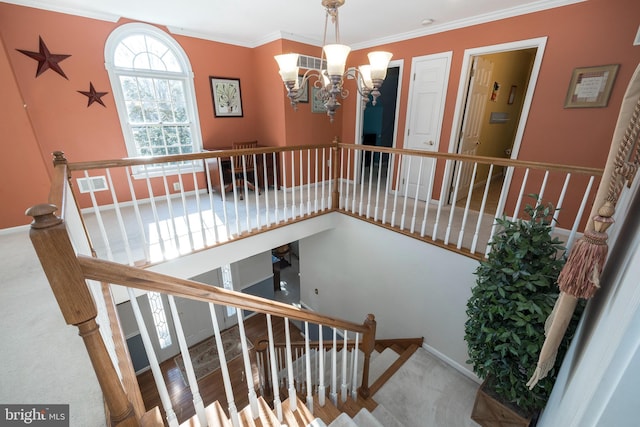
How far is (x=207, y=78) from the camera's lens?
13.4ft

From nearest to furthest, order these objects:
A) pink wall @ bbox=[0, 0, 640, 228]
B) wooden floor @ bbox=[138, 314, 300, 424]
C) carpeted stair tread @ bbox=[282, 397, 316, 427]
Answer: carpeted stair tread @ bbox=[282, 397, 316, 427] < pink wall @ bbox=[0, 0, 640, 228] < wooden floor @ bbox=[138, 314, 300, 424]

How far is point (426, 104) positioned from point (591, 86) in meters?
1.65

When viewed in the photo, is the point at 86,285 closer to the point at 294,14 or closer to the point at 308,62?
the point at 294,14

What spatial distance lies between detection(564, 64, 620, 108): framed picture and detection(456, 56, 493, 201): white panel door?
38.8 inches

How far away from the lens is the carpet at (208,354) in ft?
14.7

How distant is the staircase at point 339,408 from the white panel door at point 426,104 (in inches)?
78.0

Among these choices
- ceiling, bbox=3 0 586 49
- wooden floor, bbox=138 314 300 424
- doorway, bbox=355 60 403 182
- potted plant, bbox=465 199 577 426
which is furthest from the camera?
doorway, bbox=355 60 403 182

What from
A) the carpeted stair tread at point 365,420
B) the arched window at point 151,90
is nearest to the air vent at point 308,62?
the arched window at point 151,90

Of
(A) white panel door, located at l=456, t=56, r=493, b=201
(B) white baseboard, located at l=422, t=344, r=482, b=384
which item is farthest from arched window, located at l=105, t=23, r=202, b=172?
(B) white baseboard, located at l=422, t=344, r=482, b=384

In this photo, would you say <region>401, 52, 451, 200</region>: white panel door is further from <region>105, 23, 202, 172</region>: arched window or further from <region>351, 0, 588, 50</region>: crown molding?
<region>105, 23, 202, 172</region>: arched window

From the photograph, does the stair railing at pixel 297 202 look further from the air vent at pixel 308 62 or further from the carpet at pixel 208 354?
the carpet at pixel 208 354

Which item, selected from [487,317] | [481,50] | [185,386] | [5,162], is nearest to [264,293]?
[185,386]

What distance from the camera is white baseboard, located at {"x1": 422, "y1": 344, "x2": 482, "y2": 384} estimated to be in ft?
8.61

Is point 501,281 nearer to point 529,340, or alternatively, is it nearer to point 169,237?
point 529,340
